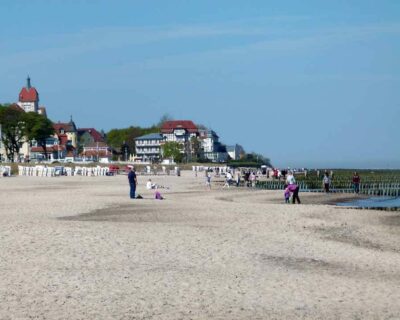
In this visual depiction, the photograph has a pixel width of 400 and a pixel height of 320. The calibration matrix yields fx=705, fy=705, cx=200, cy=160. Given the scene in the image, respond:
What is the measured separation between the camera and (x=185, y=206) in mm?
27859

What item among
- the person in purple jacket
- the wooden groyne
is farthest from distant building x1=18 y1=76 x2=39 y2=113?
the person in purple jacket

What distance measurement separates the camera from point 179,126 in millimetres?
189250

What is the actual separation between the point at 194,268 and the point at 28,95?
18482 cm

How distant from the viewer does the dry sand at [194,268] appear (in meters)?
9.87

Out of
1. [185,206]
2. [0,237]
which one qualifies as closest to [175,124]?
[185,206]

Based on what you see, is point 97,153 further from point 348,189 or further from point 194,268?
point 194,268

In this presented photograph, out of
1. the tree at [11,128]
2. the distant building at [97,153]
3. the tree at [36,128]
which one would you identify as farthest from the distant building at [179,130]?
the tree at [11,128]

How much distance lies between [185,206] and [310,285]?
16.3 metres

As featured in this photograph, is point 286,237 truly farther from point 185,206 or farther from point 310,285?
point 185,206

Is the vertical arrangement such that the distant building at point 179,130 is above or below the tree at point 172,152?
above

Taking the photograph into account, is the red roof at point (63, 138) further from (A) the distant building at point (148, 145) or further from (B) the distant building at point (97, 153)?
(A) the distant building at point (148, 145)

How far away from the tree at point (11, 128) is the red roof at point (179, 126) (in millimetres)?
70211

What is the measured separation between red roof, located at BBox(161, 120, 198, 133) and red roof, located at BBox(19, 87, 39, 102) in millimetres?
35611

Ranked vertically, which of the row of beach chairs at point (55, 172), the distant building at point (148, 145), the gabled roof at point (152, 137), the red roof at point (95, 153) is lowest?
the row of beach chairs at point (55, 172)
